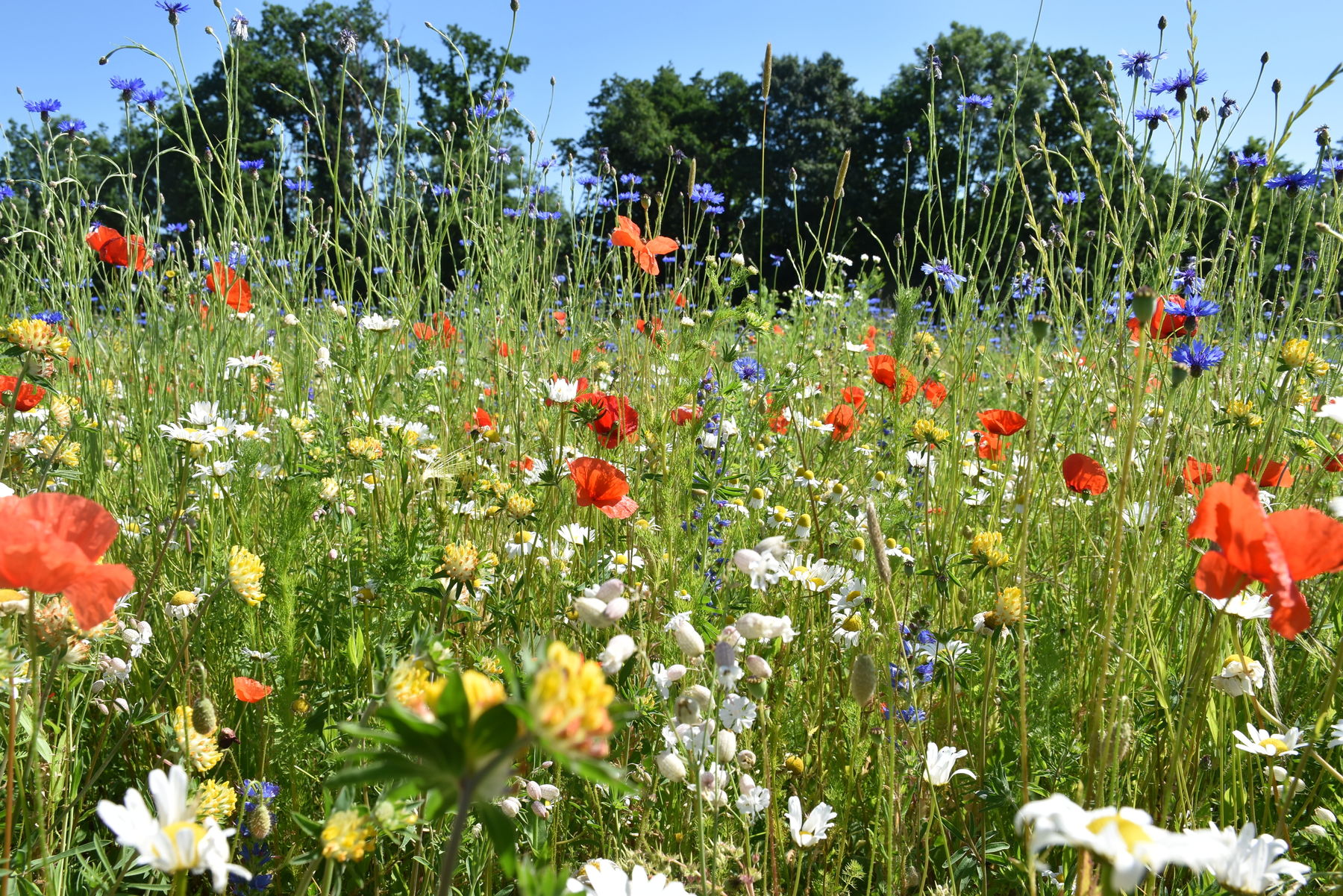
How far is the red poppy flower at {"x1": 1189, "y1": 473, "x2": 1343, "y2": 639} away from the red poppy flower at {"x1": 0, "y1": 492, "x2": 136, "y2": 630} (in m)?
0.88

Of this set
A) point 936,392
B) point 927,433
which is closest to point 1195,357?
point 927,433

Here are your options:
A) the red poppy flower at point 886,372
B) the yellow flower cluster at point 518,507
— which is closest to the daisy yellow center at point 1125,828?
the yellow flower cluster at point 518,507

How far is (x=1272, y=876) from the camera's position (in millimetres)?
699

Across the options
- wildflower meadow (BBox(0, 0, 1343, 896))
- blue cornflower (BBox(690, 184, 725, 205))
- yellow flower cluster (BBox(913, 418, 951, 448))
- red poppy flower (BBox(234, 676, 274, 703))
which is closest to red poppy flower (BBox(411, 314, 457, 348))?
wildflower meadow (BBox(0, 0, 1343, 896))

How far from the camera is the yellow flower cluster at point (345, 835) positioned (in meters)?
0.67

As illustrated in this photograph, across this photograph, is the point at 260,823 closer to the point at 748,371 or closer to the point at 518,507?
the point at 518,507

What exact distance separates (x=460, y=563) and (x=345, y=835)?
459 mm

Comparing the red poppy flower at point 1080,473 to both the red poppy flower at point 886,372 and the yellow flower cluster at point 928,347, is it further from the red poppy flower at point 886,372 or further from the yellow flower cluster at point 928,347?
the yellow flower cluster at point 928,347

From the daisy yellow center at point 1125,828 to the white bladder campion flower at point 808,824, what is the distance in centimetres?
68

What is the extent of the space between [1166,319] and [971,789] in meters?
1.05

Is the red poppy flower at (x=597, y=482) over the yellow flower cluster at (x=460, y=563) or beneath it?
over

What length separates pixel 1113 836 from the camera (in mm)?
440

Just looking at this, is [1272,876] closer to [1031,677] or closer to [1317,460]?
[1031,677]

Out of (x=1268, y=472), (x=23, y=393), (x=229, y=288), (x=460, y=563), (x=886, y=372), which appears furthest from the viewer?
(x=229, y=288)
